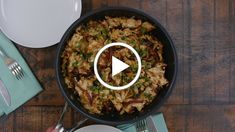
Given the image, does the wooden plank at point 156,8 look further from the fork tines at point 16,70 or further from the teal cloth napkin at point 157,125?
the fork tines at point 16,70

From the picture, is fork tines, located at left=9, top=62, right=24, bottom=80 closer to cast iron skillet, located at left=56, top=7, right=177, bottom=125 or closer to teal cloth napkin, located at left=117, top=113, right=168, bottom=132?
cast iron skillet, located at left=56, top=7, right=177, bottom=125

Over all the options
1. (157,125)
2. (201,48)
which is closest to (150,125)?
(157,125)

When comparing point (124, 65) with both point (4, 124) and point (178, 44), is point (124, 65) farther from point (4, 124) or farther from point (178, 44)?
point (4, 124)

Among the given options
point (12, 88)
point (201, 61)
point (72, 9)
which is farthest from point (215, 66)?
point (12, 88)

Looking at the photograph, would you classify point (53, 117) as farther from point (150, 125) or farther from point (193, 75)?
point (193, 75)
